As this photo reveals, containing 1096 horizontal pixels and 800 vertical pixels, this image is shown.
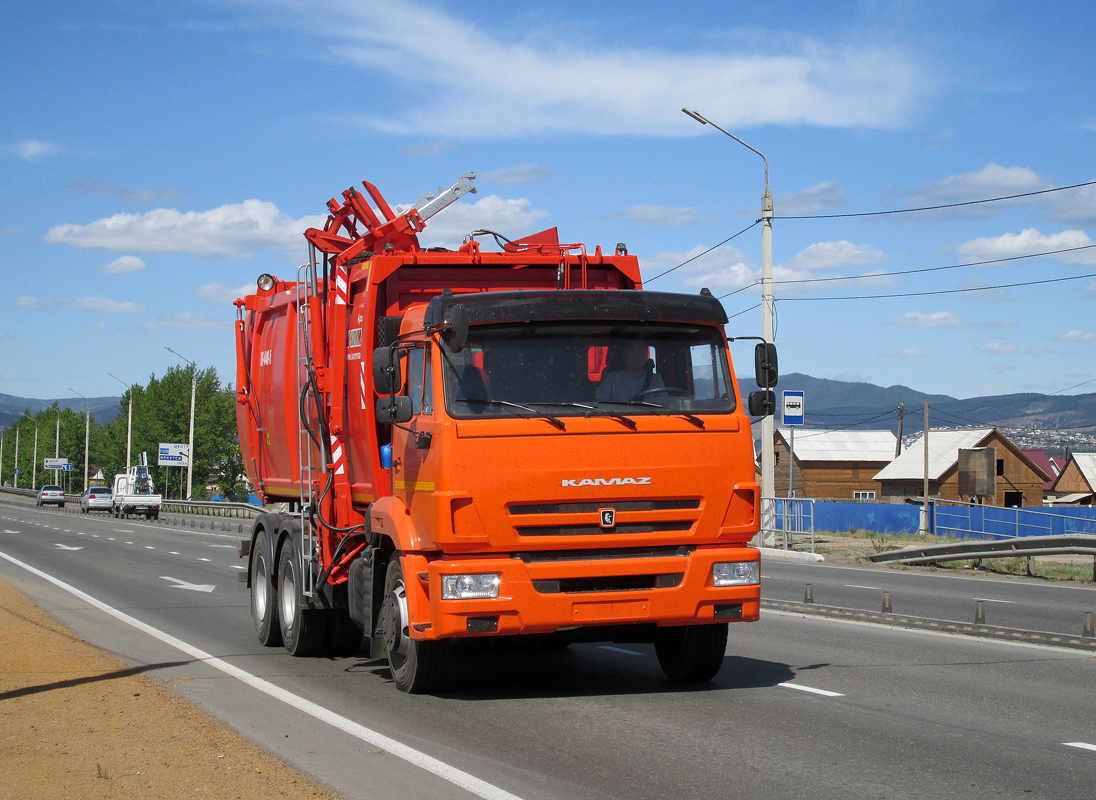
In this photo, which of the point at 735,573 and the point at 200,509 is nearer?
the point at 735,573

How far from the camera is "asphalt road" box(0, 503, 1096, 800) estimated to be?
6316 mm

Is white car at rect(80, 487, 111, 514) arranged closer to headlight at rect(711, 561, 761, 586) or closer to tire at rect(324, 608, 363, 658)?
tire at rect(324, 608, 363, 658)

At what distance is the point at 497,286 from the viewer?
33.2 feet

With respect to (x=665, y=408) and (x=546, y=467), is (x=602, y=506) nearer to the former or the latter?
(x=546, y=467)

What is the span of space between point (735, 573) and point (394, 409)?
9.16 feet

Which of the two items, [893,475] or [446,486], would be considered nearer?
[446,486]

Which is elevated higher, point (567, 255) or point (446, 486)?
point (567, 255)

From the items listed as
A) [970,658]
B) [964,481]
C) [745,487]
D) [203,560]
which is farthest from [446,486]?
[964,481]

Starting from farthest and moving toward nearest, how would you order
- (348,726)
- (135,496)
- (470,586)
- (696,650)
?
1. (135,496)
2. (696,650)
3. (470,586)
4. (348,726)

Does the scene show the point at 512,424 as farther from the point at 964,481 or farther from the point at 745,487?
the point at 964,481

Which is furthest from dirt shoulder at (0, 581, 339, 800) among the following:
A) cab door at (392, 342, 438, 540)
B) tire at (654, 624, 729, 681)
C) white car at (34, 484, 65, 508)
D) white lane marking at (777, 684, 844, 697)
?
white car at (34, 484, 65, 508)

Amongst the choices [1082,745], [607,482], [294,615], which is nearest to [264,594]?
[294,615]

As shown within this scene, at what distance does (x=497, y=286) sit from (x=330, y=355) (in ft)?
5.85

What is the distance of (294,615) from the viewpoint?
454 inches
